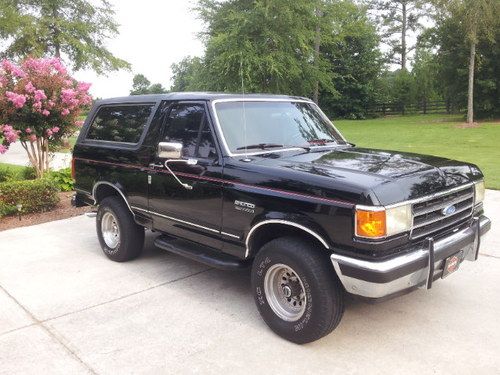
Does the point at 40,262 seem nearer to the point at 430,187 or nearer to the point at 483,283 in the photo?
the point at 430,187

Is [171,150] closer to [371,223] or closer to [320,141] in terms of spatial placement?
[320,141]

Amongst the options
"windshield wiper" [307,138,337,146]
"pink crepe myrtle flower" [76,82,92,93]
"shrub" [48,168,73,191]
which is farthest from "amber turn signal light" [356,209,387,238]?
"pink crepe myrtle flower" [76,82,92,93]

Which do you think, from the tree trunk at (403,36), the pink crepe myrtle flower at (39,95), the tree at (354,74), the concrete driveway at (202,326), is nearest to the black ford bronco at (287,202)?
the concrete driveway at (202,326)

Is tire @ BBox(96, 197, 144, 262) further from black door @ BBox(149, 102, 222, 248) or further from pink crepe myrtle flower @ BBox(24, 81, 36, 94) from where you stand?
pink crepe myrtle flower @ BBox(24, 81, 36, 94)

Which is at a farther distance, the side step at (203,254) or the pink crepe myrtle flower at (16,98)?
the pink crepe myrtle flower at (16,98)

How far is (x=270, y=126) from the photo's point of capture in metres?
4.55

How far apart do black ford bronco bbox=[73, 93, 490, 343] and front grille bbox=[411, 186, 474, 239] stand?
13mm

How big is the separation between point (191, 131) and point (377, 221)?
215 centimetres

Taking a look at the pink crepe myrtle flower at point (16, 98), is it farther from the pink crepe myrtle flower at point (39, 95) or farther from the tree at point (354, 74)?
the tree at point (354, 74)

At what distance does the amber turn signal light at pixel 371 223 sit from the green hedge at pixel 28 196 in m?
6.87

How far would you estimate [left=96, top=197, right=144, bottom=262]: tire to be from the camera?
17.7 feet

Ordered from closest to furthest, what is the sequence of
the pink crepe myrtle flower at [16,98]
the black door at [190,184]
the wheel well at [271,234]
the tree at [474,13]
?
the wheel well at [271,234] < the black door at [190,184] < the pink crepe myrtle flower at [16,98] < the tree at [474,13]

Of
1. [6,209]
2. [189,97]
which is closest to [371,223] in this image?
[189,97]

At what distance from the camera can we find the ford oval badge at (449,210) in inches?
143
